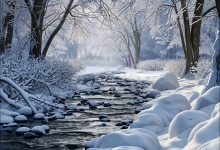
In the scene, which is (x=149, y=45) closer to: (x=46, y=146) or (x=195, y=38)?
(x=195, y=38)

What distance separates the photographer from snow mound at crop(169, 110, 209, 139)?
4.74m

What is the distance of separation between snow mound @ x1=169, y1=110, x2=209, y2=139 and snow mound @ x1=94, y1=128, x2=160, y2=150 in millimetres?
380

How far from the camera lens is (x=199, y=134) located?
365 centimetres

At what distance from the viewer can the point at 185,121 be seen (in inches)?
188

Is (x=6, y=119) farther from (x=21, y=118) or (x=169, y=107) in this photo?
(x=169, y=107)

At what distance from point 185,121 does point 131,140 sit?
95cm

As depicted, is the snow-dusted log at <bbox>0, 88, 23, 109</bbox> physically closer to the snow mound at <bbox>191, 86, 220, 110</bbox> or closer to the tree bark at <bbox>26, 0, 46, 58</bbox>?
the snow mound at <bbox>191, 86, 220, 110</bbox>

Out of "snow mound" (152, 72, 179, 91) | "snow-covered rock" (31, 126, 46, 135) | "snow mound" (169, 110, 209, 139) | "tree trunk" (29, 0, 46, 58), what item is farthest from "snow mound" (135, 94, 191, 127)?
"tree trunk" (29, 0, 46, 58)

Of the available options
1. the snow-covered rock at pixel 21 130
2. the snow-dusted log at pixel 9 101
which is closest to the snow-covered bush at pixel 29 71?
the snow-dusted log at pixel 9 101

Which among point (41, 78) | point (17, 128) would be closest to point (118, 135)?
point (17, 128)

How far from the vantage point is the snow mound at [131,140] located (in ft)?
14.2

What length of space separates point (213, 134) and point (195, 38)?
1231cm

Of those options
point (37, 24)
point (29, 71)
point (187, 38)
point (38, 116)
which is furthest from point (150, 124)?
point (187, 38)

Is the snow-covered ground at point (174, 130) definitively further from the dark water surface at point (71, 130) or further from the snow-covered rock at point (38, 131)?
the snow-covered rock at point (38, 131)
